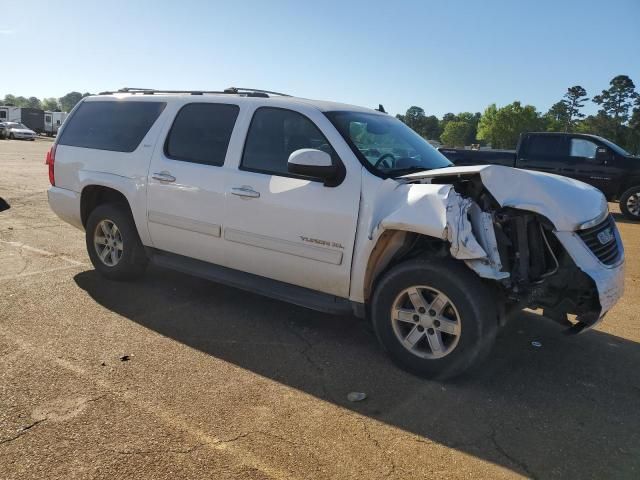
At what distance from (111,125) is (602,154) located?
11.2m

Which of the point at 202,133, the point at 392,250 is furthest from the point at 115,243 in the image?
the point at 392,250

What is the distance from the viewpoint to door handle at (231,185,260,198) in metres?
4.18

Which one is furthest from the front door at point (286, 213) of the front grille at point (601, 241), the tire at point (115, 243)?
the front grille at point (601, 241)

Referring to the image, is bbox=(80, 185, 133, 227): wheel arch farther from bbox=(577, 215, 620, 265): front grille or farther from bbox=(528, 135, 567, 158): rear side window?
bbox=(528, 135, 567, 158): rear side window

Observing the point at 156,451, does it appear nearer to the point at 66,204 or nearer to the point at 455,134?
the point at 66,204

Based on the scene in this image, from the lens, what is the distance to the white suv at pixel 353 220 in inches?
133

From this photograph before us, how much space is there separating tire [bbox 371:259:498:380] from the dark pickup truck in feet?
29.1

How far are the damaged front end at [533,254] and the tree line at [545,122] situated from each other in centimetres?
4977

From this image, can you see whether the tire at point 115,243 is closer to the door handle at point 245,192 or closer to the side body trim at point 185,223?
the side body trim at point 185,223

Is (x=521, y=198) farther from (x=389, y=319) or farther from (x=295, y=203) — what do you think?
(x=295, y=203)

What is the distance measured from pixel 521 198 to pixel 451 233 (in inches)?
20.4

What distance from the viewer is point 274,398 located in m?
3.27

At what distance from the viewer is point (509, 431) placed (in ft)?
9.84


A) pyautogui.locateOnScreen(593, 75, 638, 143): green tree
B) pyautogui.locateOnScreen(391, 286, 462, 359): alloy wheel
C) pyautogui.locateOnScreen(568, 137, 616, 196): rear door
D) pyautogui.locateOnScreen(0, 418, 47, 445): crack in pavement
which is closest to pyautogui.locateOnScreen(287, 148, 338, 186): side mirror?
pyautogui.locateOnScreen(391, 286, 462, 359): alloy wheel
